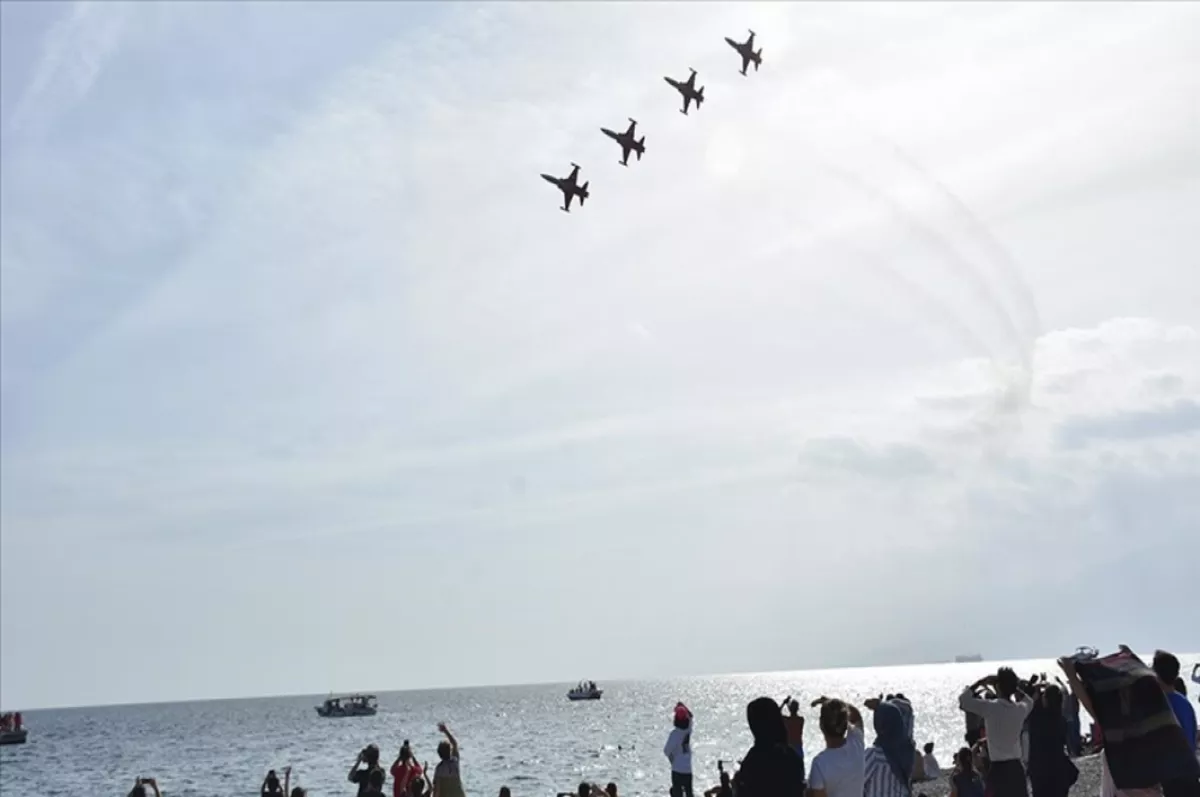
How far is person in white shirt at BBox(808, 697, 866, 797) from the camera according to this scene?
357 inches

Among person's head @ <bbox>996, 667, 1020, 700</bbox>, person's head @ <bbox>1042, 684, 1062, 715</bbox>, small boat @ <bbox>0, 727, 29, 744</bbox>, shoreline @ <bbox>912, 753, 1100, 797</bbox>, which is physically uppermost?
small boat @ <bbox>0, 727, 29, 744</bbox>

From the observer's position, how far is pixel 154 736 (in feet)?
558

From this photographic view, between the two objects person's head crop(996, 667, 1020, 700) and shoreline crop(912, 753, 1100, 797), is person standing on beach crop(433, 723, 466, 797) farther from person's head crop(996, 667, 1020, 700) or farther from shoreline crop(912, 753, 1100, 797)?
person's head crop(996, 667, 1020, 700)

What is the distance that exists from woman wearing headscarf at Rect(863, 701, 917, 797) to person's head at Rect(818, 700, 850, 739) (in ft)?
1.78

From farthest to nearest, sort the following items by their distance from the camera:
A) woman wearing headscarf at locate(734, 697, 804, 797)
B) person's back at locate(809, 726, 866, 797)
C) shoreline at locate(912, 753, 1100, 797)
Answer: shoreline at locate(912, 753, 1100, 797), person's back at locate(809, 726, 866, 797), woman wearing headscarf at locate(734, 697, 804, 797)

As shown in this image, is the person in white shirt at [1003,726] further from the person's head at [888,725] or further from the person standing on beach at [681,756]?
the person standing on beach at [681,756]

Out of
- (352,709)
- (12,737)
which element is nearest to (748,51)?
(12,737)

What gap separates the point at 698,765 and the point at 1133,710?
2672 inches

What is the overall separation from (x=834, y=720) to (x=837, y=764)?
1.07ft

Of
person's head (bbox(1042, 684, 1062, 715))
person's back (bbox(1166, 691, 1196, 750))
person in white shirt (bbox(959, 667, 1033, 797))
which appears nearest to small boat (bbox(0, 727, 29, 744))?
person in white shirt (bbox(959, 667, 1033, 797))

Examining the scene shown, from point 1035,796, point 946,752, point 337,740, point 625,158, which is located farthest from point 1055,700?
point 337,740

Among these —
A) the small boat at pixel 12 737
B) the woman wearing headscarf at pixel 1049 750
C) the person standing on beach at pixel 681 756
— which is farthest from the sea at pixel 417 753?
the woman wearing headscarf at pixel 1049 750

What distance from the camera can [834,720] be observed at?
910 cm

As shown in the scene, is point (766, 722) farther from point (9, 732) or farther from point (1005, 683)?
point (9, 732)
